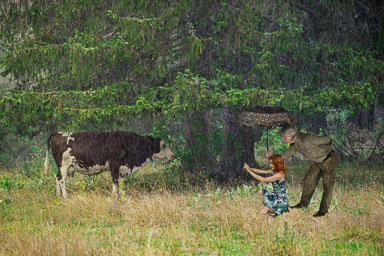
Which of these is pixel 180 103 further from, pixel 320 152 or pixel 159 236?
pixel 320 152

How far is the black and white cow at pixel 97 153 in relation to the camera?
11883 mm

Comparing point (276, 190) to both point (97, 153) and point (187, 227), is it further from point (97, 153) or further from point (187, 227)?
point (97, 153)

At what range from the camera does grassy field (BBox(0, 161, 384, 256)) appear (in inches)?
275

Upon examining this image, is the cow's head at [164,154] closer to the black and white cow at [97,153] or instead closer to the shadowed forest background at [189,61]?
the black and white cow at [97,153]

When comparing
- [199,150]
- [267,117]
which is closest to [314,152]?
[267,117]

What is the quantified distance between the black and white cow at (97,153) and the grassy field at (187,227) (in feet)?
2.93

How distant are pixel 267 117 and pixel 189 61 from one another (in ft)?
16.5

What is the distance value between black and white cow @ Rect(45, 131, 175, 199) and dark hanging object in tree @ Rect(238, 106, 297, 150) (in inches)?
210

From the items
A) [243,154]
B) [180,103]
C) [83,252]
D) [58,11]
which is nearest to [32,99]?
[58,11]

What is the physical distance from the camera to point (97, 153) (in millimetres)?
11875

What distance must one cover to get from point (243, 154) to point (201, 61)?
11.4ft

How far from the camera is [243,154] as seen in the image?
14.2 meters

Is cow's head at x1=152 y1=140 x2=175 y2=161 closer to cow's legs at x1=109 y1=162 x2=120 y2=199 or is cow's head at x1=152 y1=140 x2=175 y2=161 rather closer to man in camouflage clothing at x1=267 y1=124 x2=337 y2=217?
cow's legs at x1=109 y1=162 x2=120 y2=199

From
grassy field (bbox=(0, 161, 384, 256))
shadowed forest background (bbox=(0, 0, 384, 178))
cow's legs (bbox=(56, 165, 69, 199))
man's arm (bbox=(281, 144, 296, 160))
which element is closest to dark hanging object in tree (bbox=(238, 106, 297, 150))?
man's arm (bbox=(281, 144, 296, 160))
